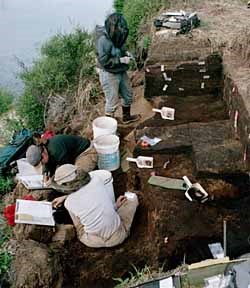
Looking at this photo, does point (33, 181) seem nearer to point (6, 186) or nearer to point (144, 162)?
point (6, 186)

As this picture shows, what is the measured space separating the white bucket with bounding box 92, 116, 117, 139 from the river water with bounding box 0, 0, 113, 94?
4522mm

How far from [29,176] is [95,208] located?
5.00 ft

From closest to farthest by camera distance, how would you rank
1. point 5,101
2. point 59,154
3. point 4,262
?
point 4,262 → point 59,154 → point 5,101

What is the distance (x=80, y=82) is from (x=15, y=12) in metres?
6.54

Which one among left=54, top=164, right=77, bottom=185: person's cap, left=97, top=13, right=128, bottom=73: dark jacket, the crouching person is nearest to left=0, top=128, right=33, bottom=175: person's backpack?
left=97, top=13, right=128, bottom=73: dark jacket

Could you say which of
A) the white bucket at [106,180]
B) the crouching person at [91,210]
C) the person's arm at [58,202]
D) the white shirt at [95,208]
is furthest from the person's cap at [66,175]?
the person's arm at [58,202]

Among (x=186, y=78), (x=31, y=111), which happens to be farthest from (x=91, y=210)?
(x=31, y=111)

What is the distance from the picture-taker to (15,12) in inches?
537

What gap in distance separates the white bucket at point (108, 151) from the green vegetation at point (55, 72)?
2.39 meters

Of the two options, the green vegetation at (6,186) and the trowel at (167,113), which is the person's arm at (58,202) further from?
the trowel at (167,113)

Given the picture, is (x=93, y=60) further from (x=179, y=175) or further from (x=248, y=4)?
(x=179, y=175)

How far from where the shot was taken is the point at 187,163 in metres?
5.45

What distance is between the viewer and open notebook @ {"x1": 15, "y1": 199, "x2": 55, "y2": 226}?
4.86m

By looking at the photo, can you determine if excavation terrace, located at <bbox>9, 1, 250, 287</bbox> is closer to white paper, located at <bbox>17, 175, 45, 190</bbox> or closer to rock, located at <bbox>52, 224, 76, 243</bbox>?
rock, located at <bbox>52, 224, 76, 243</bbox>
